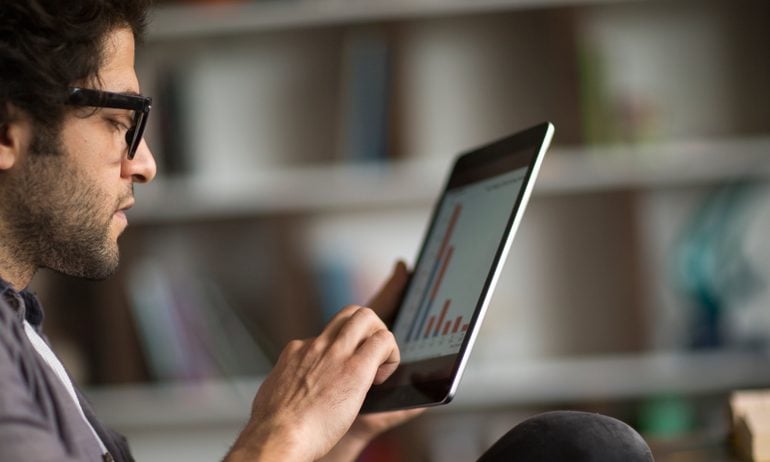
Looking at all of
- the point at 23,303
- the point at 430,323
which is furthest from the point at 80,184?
the point at 430,323

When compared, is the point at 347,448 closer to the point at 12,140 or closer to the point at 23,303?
the point at 23,303

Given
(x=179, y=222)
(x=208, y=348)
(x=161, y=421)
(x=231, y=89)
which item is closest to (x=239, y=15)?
(x=231, y=89)

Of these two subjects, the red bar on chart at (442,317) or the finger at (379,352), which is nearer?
the finger at (379,352)

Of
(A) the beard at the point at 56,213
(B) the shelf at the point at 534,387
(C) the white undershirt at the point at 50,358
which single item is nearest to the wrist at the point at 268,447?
(C) the white undershirt at the point at 50,358

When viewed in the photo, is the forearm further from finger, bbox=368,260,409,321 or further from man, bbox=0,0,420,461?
man, bbox=0,0,420,461

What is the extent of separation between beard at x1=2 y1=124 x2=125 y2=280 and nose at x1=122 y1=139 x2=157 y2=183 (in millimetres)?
41

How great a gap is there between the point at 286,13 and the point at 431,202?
1.81 ft

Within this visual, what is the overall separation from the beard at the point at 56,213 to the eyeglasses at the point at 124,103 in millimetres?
50

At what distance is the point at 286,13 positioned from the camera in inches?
89.6

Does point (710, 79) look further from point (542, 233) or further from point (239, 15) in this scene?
point (239, 15)

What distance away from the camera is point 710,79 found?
2.40m

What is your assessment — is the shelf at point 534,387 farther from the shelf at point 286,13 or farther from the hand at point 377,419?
the hand at point 377,419

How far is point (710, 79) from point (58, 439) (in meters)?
1.94

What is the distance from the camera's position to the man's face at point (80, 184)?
105cm
